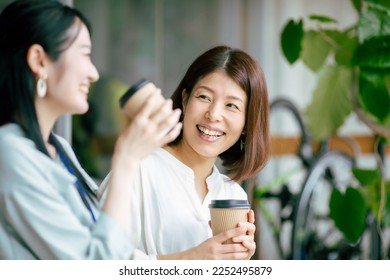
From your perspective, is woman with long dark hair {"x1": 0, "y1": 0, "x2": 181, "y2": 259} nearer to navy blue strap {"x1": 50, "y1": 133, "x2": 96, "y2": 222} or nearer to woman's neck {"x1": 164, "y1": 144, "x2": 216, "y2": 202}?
navy blue strap {"x1": 50, "y1": 133, "x2": 96, "y2": 222}

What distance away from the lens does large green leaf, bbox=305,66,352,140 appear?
1.64m

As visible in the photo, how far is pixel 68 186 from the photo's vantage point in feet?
2.32

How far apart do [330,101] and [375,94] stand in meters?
0.23

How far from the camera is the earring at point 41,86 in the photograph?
711 millimetres

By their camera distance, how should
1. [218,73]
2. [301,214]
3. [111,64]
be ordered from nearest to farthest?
[218,73]
[301,214]
[111,64]

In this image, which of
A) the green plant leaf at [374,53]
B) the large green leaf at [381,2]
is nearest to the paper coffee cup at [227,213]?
the green plant leaf at [374,53]

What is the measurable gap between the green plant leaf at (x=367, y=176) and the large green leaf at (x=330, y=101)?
137mm

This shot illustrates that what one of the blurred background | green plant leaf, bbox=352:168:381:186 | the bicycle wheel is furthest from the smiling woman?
the blurred background

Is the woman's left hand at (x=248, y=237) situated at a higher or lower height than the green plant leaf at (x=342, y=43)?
lower

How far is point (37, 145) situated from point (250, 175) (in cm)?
33

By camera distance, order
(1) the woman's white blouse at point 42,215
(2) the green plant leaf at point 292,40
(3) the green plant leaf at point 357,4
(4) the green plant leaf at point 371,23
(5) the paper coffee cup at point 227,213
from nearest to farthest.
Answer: (1) the woman's white blouse at point 42,215
(5) the paper coffee cup at point 227,213
(2) the green plant leaf at point 292,40
(4) the green plant leaf at point 371,23
(3) the green plant leaf at point 357,4

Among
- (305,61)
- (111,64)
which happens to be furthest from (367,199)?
(111,64)

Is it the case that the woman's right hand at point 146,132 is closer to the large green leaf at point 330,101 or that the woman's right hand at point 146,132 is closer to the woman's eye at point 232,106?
the woman's eye at point 232,106
